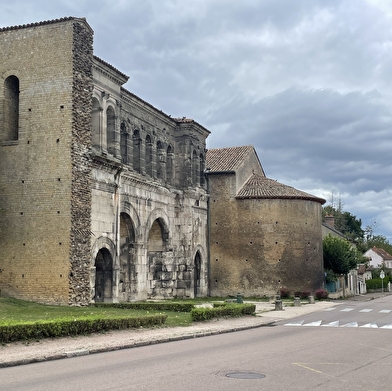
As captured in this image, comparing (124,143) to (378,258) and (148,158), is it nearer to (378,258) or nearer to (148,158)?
(148,158)

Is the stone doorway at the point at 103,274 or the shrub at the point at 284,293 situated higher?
the stone doorway at the point at 103,274

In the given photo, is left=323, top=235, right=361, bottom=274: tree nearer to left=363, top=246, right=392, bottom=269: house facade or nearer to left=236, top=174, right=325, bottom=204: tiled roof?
left=236, top=174, right=325, bottom=204: tiled roof

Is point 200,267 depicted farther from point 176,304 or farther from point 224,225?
point 176,304

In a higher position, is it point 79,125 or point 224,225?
point 79,125

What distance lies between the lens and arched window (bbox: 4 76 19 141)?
2539cm

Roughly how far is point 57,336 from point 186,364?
5.18m

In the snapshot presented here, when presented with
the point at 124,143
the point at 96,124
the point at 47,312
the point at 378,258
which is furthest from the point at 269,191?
the point at 378,258

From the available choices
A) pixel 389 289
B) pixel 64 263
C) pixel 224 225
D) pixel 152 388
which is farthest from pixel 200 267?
pixel 389 289

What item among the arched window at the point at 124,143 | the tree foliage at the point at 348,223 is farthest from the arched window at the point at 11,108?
the tree foliage at the point at 348,223

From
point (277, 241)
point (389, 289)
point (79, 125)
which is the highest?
point (79, 125)

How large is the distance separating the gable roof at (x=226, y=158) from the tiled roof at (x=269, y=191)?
1.98m

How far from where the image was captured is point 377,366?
435 inches

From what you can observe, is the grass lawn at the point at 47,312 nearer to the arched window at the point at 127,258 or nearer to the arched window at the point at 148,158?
the arched window at the point at 127,258

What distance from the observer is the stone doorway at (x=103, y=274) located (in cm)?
2711
